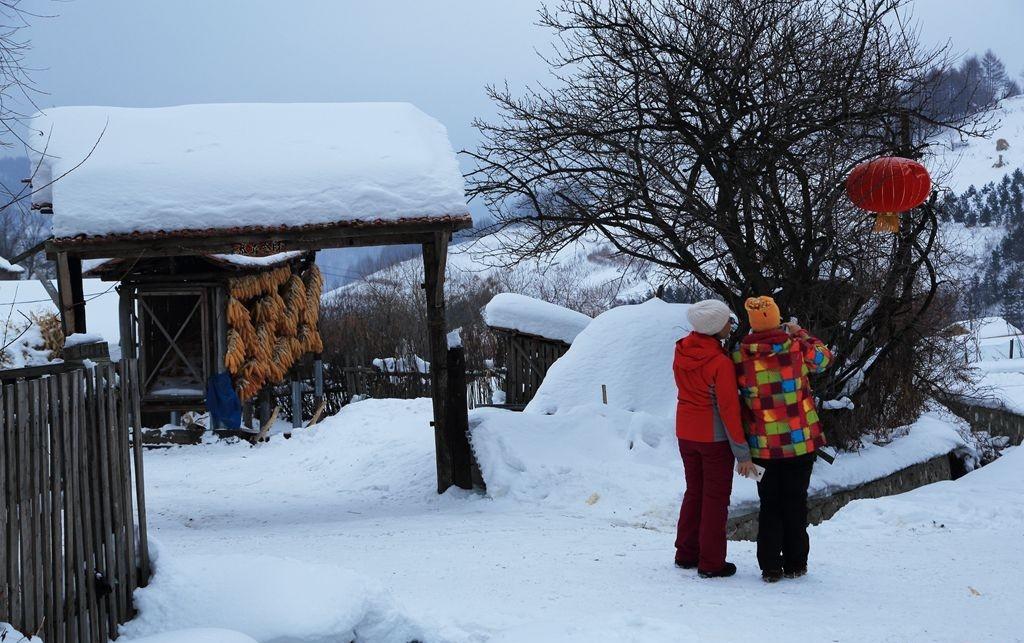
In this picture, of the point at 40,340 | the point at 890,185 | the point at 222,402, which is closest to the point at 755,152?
the point at 890,185

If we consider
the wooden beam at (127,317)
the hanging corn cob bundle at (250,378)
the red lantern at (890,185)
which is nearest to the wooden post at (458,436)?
the red lantern at (890,185)

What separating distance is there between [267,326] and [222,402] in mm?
1861

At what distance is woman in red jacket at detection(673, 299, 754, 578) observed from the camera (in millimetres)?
5375

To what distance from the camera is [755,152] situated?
388 inches

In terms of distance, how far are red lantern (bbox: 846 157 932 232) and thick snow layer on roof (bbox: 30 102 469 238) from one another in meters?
3.68

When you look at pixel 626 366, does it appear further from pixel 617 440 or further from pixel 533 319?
pixel 533 319

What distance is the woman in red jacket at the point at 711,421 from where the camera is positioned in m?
5.38

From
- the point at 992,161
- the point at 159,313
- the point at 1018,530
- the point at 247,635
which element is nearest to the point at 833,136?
the point at 1018,530

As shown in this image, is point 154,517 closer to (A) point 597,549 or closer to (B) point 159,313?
(A) point 597,549

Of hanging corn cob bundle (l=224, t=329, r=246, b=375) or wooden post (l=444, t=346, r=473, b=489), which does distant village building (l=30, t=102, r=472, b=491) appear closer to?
wooden post (l=444, t=346, r=473, b=489)

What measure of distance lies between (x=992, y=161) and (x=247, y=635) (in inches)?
4422

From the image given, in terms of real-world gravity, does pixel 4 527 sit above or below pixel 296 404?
above

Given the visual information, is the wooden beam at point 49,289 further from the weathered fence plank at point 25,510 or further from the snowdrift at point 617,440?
the weathered fence plank at point 25,510

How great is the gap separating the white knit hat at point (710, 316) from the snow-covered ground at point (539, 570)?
1.52 m
